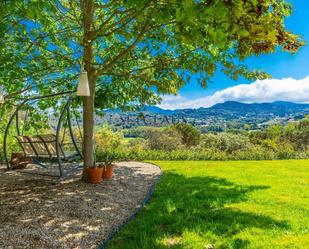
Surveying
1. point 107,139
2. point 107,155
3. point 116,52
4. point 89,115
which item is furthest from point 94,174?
point 107,139

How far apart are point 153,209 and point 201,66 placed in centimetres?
368

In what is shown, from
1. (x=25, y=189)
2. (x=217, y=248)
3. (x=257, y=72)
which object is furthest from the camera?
(x=257, y=72)

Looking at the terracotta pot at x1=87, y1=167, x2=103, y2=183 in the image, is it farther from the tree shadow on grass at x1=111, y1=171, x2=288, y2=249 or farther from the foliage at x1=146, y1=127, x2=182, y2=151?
the foliage at x1=146, y1=127, x2=182, y2=151

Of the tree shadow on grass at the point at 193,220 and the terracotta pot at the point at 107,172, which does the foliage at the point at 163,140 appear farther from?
the tree shadow on grass at the point at 193,220

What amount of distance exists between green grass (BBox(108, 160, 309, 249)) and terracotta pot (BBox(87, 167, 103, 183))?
1297mm

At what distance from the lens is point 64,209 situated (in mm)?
5387

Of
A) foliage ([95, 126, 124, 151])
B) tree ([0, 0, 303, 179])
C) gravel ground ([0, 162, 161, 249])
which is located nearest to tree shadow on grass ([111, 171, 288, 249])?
gravel ground ([0, 162, 161, 249])

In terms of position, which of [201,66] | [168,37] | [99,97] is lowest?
[99,97]

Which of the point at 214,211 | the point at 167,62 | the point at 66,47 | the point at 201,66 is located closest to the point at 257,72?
the point at 201,66

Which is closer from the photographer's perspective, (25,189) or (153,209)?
(153,209)

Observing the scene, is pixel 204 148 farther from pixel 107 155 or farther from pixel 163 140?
pixel 107 155

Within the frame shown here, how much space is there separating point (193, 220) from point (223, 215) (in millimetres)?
508

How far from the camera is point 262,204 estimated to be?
5.90 meters

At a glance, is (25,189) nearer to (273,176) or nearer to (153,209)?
(153,209)
